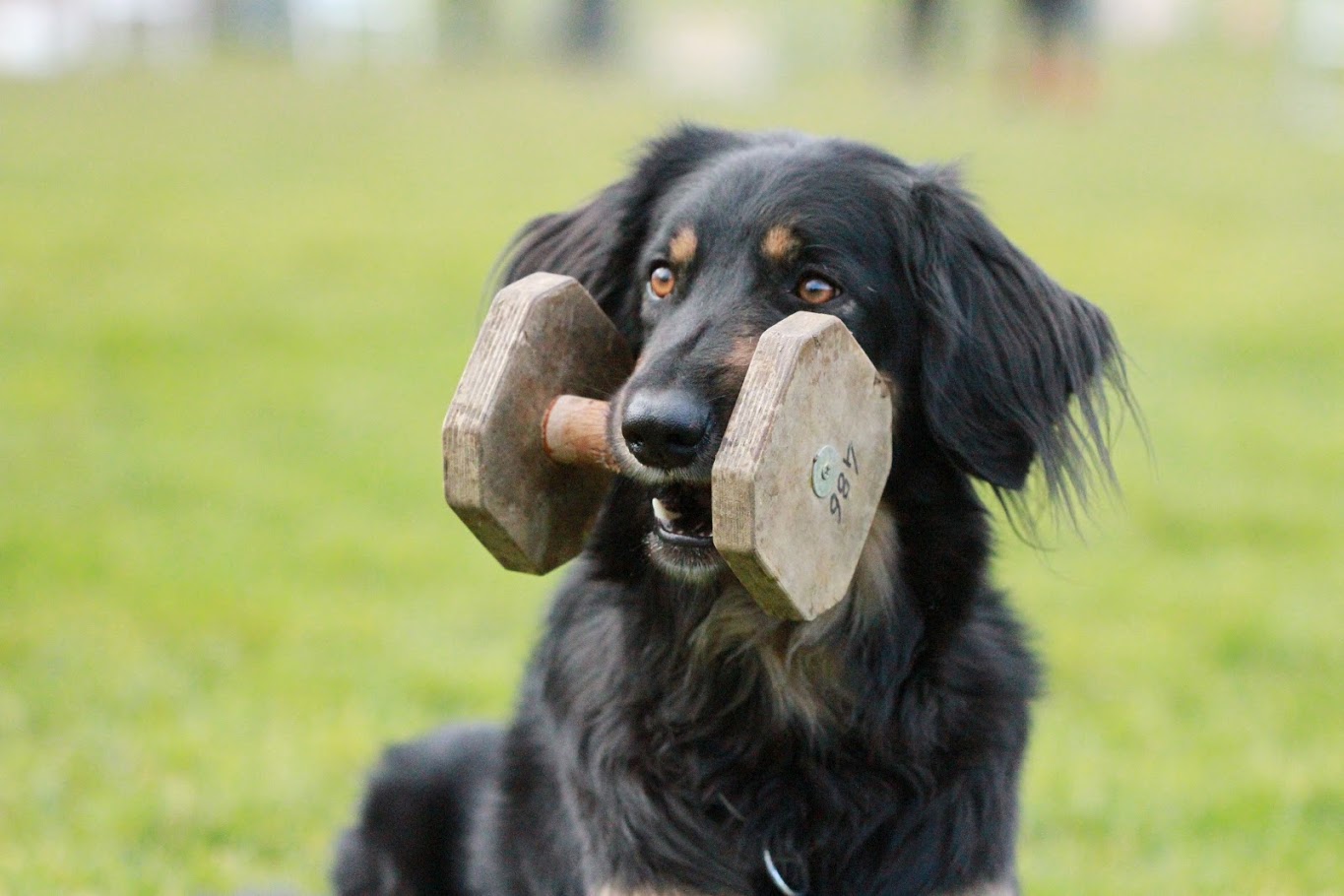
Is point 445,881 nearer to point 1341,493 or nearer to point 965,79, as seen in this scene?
point 1341,493

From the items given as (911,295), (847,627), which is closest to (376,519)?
(847,627)

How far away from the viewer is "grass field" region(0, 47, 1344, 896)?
5.11 metres

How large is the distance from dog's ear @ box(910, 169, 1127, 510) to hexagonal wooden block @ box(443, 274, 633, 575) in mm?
748

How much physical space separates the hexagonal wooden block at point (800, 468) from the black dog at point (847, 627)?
0.43 meters

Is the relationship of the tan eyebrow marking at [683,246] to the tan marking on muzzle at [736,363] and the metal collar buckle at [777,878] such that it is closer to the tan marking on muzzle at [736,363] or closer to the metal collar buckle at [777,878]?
the tan marking on muzzle at [736,363]

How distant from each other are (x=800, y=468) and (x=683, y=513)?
0.51m

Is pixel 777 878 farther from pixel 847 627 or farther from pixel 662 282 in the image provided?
pixel 662 282

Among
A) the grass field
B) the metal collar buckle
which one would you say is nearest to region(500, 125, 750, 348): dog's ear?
the grass field

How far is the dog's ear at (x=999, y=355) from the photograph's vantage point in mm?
3656

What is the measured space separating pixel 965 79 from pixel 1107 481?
75.4 feet

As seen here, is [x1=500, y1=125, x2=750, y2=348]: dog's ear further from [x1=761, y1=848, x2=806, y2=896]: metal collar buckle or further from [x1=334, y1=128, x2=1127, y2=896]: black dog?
[x1=761, y1=848, x2=806, y2=896]: metal collar buckle

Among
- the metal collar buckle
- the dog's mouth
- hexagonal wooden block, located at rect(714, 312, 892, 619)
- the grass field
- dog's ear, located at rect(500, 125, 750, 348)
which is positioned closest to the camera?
hexagonal wooden block, located at rect(714, 312, 892, 619)

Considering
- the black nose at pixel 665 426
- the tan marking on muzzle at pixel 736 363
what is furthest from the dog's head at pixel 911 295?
the black nose at pixel 665 426

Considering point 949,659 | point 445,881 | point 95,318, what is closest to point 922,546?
point 949,659
